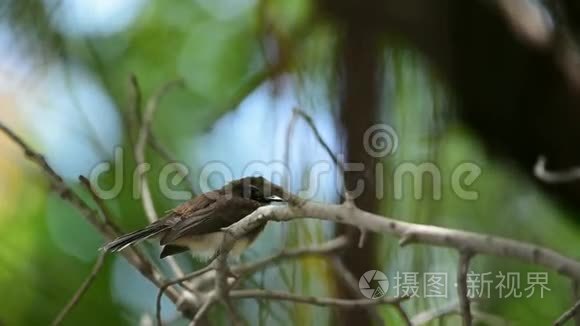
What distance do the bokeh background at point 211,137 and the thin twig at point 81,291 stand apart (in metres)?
0.02

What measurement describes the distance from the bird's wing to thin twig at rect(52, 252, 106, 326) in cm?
12

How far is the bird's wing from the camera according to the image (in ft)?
2.18

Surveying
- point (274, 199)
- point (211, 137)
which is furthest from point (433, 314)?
point (211, 137)

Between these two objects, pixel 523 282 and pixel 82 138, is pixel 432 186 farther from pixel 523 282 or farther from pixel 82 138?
pixel 82 138

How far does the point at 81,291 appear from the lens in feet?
2.45

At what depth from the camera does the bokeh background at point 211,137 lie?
76 cm

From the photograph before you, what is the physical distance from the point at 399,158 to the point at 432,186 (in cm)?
5

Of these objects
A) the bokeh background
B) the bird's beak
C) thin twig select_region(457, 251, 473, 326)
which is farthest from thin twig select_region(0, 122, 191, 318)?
thin twig select_region(457, 251, 473, 326)

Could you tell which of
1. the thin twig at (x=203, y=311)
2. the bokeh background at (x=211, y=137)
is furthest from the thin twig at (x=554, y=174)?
the thin twig at (x=203, y=311)

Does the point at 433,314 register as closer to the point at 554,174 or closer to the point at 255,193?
the point at 255,193

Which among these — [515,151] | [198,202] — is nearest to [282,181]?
[198,202]

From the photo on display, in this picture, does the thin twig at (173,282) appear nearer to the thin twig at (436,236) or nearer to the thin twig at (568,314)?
the thin twig at (436,236)

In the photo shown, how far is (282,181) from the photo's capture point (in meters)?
0.78

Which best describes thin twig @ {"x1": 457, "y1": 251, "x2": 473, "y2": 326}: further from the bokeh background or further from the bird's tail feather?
the bird's tail feather
